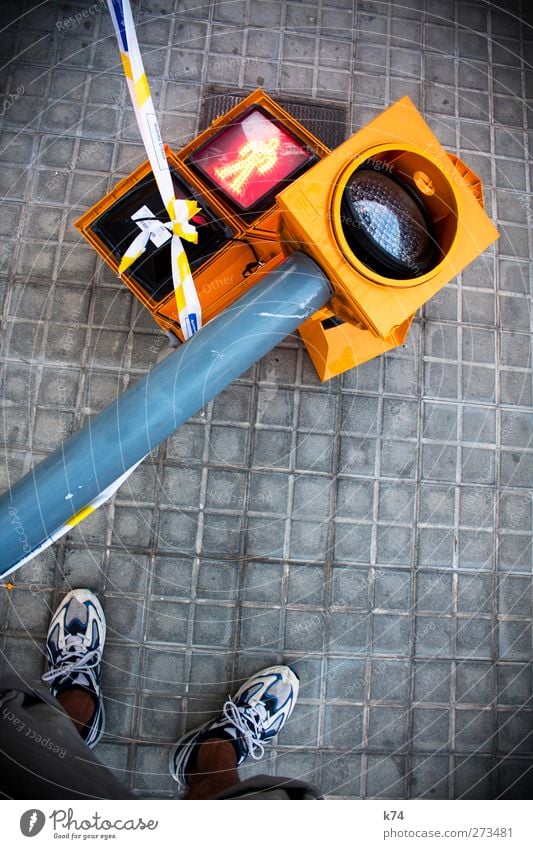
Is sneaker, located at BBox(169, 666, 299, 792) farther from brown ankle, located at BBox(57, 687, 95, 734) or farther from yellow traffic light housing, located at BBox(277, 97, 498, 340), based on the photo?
yellow traffic light housing, located at BBox(277, 97, 498, 340)

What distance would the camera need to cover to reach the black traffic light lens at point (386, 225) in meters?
1.39

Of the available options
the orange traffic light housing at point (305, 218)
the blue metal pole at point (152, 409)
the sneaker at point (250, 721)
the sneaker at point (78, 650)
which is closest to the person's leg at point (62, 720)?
the sneaker at point (78, 650)

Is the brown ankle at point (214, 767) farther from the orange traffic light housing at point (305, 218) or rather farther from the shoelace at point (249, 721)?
the orange traffic light housing at point (305, 218)

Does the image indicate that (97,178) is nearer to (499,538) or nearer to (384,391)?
(384,391)

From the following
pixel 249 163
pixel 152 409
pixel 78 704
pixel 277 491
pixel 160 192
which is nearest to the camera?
pixel 152 409

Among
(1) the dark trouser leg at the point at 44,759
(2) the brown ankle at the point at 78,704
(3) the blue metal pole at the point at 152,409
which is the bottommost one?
(2) the brown ankle at the point at 78,704

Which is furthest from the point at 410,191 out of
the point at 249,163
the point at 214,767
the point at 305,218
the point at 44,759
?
the point at 214,767

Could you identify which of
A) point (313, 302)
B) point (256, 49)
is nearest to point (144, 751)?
point (313, 302)

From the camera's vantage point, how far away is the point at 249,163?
186 cm

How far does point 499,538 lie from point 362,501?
53 cm

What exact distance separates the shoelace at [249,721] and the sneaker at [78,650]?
44 centimetres

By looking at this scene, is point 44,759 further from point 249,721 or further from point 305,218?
point 305,218

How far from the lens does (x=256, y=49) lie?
7.77 ft

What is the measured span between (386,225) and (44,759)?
4.80 feet
